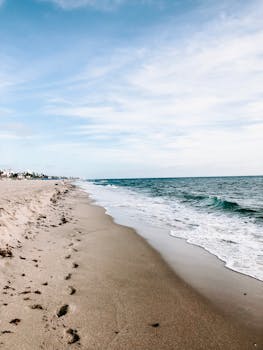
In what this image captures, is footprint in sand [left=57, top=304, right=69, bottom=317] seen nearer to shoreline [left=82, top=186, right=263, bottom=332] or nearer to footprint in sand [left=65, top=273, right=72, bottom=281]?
footprint in sand [left=65, top=273, right=72, bottom=281]

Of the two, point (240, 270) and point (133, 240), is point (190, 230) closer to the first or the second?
point (133, 240)

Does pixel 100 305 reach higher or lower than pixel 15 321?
lower

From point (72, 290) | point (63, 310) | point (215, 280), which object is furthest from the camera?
point (215, 280)

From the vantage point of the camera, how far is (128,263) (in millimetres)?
7094

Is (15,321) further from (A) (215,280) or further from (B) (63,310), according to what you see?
(A) (215,280)

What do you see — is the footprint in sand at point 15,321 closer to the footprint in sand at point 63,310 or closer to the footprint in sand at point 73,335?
the footprint in sand at point 63,310

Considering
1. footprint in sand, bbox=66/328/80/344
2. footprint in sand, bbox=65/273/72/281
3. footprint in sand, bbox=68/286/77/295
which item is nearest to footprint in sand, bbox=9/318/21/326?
footprint in sand, bbox=66/328/80/344

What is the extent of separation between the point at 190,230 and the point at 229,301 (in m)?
7.05

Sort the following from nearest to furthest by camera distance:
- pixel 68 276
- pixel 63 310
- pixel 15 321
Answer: pixel 15 321 → pixel 63 310 → pixel 68 276

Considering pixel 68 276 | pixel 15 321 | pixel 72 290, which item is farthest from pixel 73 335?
pixel 68 276

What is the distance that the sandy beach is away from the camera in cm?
358

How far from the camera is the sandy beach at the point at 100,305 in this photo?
3.58 meters

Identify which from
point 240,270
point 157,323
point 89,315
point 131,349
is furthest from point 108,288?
point 240,270

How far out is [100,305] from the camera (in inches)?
178
